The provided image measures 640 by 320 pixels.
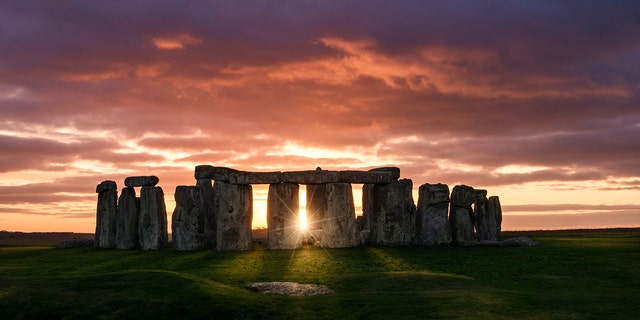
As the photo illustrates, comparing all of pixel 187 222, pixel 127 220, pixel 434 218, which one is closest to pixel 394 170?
pixel 434 218

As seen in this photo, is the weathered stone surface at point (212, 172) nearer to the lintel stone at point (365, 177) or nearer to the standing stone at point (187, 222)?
the standing stone at point (187, 222)

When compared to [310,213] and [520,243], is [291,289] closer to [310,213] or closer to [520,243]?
[310,213]

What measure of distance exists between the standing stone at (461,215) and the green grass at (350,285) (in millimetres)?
2346

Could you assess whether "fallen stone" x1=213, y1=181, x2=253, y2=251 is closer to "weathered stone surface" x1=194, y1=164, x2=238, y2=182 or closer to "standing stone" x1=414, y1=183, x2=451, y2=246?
"weathered stone surface" x1=194, y1=164, x2=238, y2=182

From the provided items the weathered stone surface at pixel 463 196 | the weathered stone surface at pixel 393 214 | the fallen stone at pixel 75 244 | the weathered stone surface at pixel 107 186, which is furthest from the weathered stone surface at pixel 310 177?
the fallen stone at pixel 75 244

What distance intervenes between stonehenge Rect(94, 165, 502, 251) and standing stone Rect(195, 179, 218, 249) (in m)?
0.06

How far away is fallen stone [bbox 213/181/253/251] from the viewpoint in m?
34.8

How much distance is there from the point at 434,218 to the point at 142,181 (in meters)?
15.1

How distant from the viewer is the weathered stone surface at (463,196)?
3581 centimetres

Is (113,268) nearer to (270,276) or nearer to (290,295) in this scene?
(270,276)

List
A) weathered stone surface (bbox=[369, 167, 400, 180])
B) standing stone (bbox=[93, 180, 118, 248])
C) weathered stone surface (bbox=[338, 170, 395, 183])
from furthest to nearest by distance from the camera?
standing stone (bbox=[93, 180, 118, 248]) < weathered stone surface (bbox=[369, 167, 400, 180]) < weathered stone surface (bbox=[338, 170, 395, 183])

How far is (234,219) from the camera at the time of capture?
3500 centimetres

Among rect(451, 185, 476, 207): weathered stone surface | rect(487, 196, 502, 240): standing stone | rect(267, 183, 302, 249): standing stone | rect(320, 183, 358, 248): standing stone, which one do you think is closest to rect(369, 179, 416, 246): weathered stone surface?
rect(320, 183, 358, 248): standing stone

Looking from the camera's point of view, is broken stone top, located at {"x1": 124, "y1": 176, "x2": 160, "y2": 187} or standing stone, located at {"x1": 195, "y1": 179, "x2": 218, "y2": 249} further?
broken stone top, located at {"x1": 124, "y1": 176, "x2": 160, "y2": 187}
